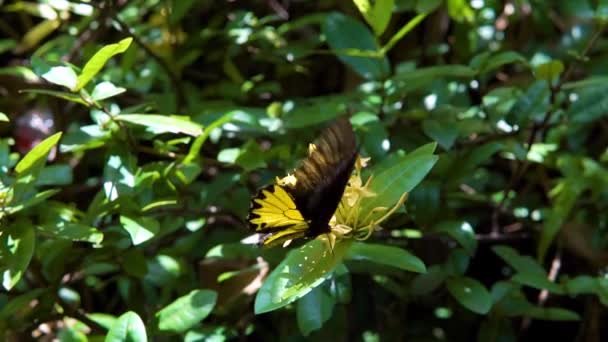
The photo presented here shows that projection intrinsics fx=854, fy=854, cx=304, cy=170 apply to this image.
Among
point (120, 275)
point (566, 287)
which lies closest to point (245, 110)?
point (120, 275)

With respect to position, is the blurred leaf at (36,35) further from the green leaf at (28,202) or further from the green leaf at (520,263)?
the green leaf at (520,263)

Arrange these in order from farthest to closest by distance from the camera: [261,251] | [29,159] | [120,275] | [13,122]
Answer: [13,122] < [120,275] < [261,251] < [29,159]

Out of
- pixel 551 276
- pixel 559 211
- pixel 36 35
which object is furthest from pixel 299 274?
pixel 36 35

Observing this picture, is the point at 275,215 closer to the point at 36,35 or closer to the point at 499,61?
the point at 499,61

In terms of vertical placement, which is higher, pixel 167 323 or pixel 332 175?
pixel 332 175

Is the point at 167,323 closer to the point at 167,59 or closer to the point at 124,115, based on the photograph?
the point at 124,115


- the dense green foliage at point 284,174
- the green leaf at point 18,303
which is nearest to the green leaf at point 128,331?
the dense green foliage at point 284,174

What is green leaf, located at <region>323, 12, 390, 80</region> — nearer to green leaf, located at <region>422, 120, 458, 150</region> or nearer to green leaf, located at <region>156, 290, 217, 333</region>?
green leaf, located at <region>422, 120, 458, 150</region>

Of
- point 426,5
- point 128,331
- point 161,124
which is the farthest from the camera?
point 426,5
